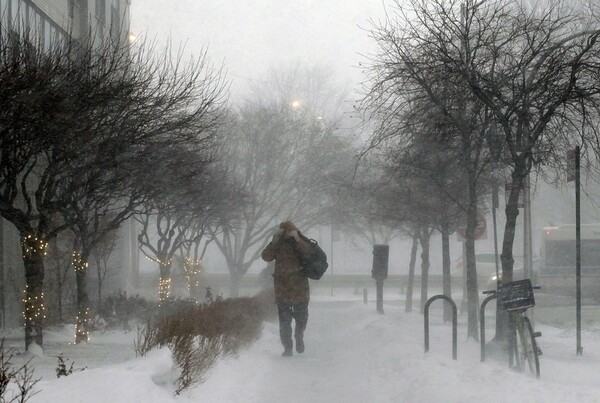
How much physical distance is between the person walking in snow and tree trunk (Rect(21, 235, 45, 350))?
10.8 ft

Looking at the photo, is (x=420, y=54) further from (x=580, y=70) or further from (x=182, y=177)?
(x=182, y=177)

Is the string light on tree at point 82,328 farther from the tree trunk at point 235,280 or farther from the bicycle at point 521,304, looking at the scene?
the tree trunk at point 235,280

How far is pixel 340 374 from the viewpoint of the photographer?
41.0 ft

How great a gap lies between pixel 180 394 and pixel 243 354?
14.5 feet

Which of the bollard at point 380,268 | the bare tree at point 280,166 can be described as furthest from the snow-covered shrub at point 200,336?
the bare tree at point 280,166

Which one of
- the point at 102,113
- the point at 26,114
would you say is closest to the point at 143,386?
the point at 26,114

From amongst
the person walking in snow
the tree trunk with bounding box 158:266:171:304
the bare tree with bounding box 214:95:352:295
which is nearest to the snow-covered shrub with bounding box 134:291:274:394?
the person walking in snow

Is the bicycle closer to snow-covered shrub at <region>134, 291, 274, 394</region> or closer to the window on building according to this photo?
snow-covered shrub at <region>134, 291, 274, 394</region>

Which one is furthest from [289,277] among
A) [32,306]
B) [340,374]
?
[32,306]

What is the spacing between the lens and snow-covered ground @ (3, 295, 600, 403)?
8.11 meters

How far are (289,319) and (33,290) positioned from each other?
147 inches

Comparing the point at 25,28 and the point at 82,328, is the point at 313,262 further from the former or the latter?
the point at 25,28

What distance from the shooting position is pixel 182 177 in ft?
57.7

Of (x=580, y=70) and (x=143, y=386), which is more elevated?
(x=580, y=70)
